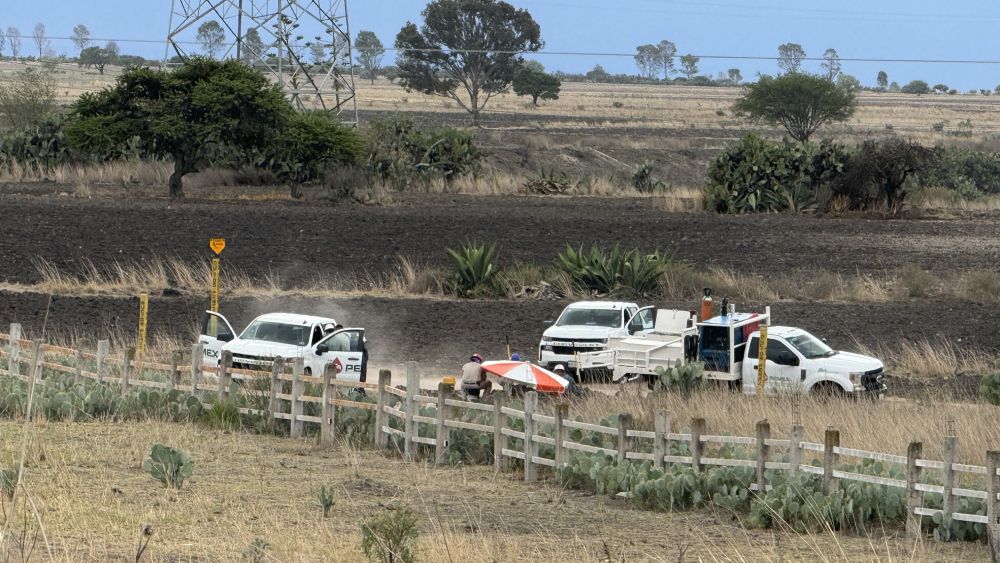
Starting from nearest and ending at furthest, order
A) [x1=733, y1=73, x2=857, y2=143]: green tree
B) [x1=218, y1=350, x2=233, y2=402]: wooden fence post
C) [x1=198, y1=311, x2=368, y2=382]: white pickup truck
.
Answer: [x1=218, y1=350, x2=233, y2=402]: wooden fence post < [x1=198, y1=311, x2=368, y2=382]: white pickup truck < [x1=733, y1=73, x2=857, y2=143]: green tree

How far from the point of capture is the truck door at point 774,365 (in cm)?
2255

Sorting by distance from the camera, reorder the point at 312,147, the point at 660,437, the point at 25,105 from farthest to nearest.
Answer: the point at 25,105, the point at 312,147, the point at 660,437

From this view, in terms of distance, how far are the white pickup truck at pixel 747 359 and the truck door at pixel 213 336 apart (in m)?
6.09

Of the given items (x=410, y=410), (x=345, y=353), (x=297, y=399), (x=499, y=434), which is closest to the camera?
(x=499, y=434)

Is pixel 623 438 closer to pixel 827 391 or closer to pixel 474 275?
pixel 827 391

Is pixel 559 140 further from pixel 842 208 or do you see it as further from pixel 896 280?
pixel 896 280

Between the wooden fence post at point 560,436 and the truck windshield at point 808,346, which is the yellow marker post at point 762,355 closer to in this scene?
the truck windshield at point 808,346

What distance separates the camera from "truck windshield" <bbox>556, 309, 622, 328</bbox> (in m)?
26.5

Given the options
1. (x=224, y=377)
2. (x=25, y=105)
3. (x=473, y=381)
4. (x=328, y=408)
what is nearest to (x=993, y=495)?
(x=328, y=408)

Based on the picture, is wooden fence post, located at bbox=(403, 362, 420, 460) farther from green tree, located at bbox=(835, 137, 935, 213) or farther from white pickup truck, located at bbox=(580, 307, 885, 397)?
green tree, located at bbox=(835, 137, 935, 213)

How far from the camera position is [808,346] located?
905 inches

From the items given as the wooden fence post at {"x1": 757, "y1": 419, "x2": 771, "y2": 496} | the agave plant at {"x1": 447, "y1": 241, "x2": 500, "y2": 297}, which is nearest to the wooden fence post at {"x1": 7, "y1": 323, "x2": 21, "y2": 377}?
the wooden fence post at {"x1": 757, "y1": 419, "x2": 771, "y2": 496}

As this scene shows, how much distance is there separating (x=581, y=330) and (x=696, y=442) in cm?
1174

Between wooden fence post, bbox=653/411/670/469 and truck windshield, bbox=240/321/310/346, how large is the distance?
404 inches
